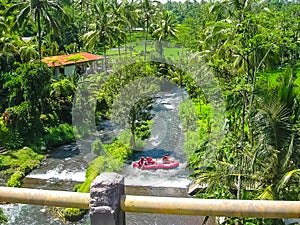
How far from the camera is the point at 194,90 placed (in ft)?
50.6

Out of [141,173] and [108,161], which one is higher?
[108,161]

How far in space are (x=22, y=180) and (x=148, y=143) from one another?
5168mm

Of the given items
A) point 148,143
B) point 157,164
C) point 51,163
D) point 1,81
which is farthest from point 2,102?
point 157,164

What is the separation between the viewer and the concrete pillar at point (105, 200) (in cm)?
191

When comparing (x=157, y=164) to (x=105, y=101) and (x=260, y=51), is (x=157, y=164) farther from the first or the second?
(x=260, y=51)

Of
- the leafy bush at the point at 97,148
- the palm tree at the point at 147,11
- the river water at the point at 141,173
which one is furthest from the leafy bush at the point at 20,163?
the palm tree at the point at 147,11

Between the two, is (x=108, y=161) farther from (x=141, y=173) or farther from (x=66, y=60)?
(x=66, y=60)

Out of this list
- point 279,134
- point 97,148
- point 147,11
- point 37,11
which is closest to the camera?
point 279,134

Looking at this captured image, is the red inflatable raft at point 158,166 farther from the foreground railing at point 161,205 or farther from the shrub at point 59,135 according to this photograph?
the foreground railing at point 161,205

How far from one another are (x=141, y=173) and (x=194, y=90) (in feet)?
12.9

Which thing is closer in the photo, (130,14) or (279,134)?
(279,134)

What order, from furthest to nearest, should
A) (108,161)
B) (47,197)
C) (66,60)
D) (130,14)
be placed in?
(130,14), (66,60), (108,161), (47,197)

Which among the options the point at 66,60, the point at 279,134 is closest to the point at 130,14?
the point at 66,60

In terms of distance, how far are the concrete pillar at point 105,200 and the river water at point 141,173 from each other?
836 cm
